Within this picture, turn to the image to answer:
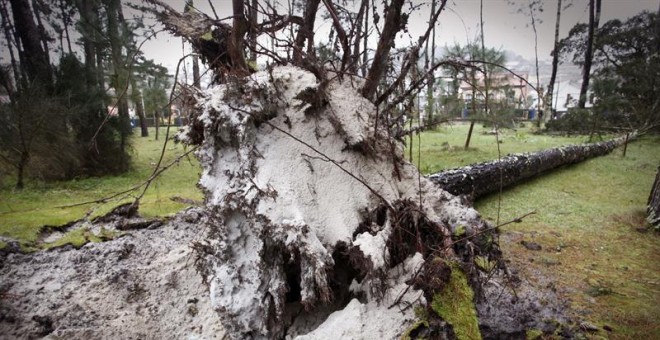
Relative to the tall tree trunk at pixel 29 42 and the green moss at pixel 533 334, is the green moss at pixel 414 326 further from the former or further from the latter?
the tall tree trunk at pixel 29 42

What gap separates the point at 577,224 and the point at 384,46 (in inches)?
A: 134

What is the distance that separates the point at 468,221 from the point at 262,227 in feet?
4.61

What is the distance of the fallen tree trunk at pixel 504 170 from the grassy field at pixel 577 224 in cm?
20

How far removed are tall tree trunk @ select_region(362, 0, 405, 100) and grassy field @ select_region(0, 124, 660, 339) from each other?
0.95 meters

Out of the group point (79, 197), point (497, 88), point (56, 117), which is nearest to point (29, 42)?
point (56, 117)

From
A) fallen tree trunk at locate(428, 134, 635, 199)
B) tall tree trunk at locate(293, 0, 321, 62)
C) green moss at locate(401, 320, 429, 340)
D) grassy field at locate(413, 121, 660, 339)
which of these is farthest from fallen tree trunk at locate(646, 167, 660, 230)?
tall tree trunk at locate(293, 0, 321, 62)

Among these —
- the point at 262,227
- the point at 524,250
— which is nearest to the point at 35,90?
the point at 262,227

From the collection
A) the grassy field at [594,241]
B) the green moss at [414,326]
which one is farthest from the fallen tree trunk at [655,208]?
the green moss at [414,326]

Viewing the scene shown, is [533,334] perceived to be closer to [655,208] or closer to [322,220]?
[322,220]

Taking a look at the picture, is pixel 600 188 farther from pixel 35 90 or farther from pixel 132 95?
pixel 132 95

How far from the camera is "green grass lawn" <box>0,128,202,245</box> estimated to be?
328 centimetres

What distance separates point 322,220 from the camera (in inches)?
79.1

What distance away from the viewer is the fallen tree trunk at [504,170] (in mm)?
4301

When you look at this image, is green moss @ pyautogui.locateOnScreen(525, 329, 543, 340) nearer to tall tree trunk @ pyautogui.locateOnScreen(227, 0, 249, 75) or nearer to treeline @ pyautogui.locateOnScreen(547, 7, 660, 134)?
tall tree trunk @ pyautogui.locateOnScreen(227, 0, 249, 75)
